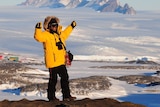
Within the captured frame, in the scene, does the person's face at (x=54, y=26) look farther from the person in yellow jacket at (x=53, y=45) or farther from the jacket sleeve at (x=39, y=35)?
the jacket sleeve at (x=39, y=35)

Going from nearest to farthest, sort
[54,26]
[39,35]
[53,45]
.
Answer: [39,35] → [53,45] → [54,26]

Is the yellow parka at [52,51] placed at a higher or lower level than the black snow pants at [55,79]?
higher

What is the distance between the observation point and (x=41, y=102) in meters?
8.58

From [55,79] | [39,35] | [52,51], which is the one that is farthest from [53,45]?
[55,79]

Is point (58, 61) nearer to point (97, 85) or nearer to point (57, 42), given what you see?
point (57, 42)

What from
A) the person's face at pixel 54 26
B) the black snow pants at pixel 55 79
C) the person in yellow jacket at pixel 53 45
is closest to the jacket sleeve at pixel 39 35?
the person in yellow jacket at pixel 53 45

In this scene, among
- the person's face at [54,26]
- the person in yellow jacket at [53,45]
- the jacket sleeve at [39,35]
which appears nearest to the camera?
the jacket sleeve at [39,35]

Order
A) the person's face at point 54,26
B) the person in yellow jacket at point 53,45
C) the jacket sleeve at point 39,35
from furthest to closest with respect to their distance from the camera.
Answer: the person's face at point 54,26, the person in yellow jacket at point 53,45, the jacket sleeve at point 39,35

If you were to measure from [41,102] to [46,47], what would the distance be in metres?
1.03

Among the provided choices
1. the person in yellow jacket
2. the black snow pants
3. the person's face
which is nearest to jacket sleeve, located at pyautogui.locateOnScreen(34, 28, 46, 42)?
the person in yellow jacket

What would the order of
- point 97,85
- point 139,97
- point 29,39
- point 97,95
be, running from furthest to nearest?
point 29,39, point 97,85, point 97,95, point 139,97

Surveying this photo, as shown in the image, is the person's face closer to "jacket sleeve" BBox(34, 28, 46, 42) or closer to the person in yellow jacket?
the person in yellow jacket

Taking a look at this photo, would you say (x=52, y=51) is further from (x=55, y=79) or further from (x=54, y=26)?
(x=55, y=79)

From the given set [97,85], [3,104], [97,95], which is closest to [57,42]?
[3,104]
